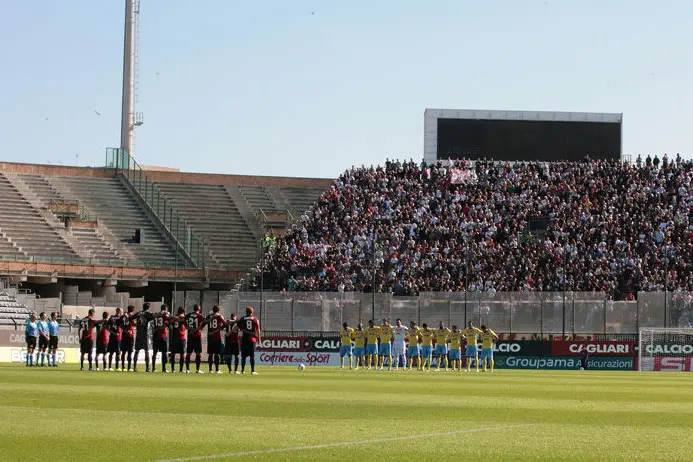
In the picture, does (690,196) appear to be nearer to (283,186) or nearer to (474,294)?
(474,294)

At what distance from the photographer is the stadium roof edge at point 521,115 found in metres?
77.4

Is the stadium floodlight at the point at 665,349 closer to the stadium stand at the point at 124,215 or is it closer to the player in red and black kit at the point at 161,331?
the stadium stand at the point at 124,215

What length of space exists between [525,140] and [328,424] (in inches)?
2529

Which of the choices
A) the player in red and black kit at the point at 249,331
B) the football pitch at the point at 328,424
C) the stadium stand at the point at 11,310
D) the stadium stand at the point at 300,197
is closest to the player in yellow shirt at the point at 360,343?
the stadium stand at the point at 11,310

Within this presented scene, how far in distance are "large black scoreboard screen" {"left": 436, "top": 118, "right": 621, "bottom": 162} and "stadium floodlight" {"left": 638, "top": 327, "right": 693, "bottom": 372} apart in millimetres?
25188

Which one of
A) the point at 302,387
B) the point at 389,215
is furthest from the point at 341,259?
the point at 302,387

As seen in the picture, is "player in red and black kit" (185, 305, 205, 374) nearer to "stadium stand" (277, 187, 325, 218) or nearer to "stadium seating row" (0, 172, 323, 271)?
"stadium seating row" (0, 172, 323, 271)

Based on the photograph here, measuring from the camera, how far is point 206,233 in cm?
7431

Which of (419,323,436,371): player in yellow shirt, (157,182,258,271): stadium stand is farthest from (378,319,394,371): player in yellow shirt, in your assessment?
(157,182,258,271): stadium stand

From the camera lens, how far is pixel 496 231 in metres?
64.8

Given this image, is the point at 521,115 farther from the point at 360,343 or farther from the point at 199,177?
the point at 360,343

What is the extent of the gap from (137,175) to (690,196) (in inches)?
1308

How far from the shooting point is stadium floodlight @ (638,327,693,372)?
52469 millimetres

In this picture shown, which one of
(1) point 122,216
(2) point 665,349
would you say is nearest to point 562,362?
(2) point 665,349
